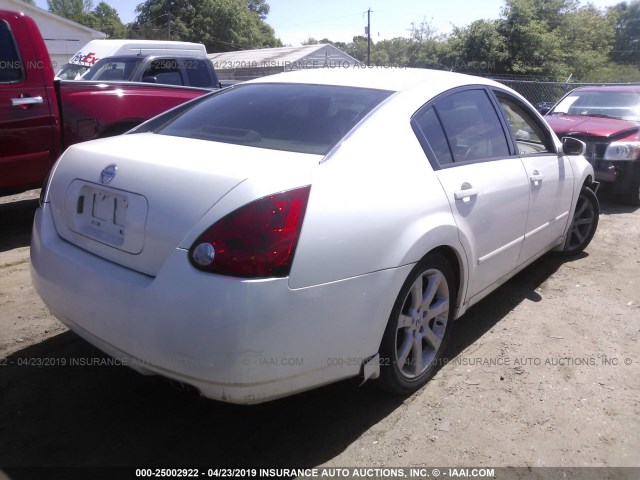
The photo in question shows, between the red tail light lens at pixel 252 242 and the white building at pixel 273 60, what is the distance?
2296 centimetres

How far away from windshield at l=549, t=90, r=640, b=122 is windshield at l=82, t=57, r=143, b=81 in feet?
20.9

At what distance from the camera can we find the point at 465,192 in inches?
117

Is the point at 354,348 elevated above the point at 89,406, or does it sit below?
above

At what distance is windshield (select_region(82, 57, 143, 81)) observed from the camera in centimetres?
870

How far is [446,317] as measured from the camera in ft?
10.1

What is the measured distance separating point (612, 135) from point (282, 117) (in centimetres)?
575

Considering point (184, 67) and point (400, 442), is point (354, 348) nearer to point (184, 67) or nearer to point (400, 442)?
point (400, 442)

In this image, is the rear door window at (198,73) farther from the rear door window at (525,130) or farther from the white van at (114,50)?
the rear door window at (525,130)

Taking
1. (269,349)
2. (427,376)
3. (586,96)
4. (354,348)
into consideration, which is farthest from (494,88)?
(586,96)

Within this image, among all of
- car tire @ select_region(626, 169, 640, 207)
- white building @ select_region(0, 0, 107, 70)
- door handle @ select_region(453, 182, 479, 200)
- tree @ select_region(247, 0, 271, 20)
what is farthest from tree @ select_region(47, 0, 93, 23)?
door handle @ select_region(453, 182, 479, 200)

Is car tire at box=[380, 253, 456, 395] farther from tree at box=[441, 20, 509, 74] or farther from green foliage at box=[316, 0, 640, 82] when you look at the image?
tree at box=[441, 20, 509, 74]

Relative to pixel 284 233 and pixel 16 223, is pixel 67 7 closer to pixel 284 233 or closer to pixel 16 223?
pixel 16 223

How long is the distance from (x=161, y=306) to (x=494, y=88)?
271cm

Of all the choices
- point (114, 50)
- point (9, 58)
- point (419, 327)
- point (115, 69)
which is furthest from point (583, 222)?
point (114, 50)
